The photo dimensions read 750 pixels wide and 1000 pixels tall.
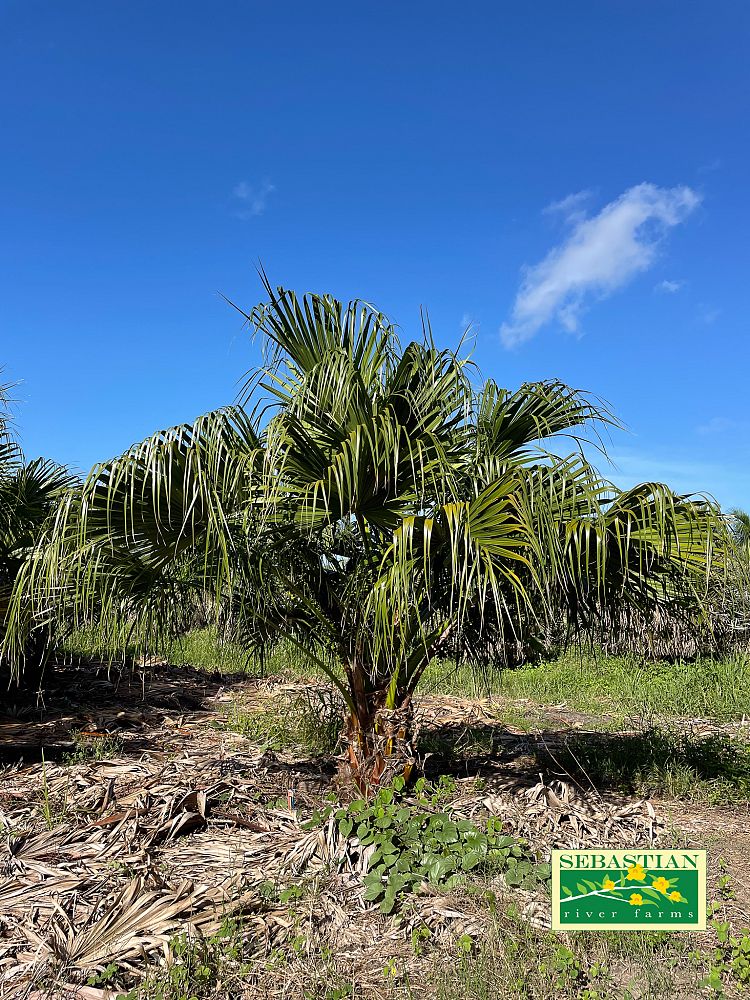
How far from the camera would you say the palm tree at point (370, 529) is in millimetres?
4156

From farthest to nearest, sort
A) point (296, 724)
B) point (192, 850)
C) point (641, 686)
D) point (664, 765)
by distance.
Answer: point (641, 686) → point (296, 724) → point (664, 765) → point (192, 850)

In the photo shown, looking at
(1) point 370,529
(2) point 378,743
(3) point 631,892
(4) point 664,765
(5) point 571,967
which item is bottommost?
(5) point 571,967

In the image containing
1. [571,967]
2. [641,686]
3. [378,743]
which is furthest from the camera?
[641,686]

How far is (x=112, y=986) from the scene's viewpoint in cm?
326

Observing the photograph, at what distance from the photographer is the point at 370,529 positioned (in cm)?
520

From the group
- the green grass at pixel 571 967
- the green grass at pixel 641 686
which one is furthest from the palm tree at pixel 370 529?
the green grass at pixel 641 686

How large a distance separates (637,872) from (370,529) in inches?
105

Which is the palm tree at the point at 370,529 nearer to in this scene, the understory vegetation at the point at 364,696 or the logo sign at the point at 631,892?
the understory vegetation at the point at 364,696

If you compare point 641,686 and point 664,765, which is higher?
point 641,686

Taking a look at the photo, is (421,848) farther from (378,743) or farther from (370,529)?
(370,529)

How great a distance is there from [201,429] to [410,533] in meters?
1.47

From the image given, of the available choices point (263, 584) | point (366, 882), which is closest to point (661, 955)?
point (366, 882)

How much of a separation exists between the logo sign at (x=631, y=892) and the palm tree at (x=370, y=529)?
1408 mm

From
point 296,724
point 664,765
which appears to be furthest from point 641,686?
point 296,724
